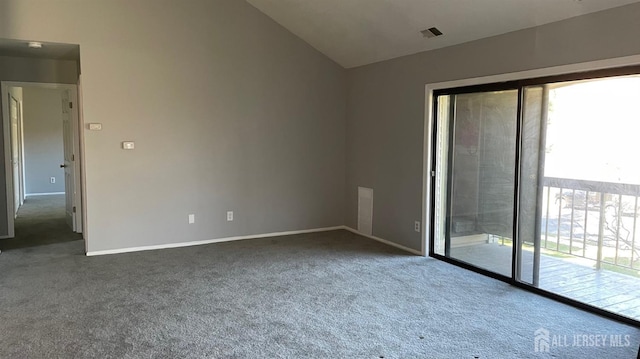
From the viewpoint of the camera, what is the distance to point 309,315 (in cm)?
354

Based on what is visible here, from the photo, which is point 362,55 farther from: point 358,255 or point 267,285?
point 267,285

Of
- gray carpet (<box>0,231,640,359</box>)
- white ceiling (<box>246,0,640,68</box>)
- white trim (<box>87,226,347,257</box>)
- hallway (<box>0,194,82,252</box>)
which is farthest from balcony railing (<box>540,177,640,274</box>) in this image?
hallway (<box>0,194,82,252</box>)

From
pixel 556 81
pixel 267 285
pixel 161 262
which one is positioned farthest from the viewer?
pixel 161 262

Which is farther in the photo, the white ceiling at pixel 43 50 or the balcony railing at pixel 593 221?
the white ceiling at pixel 43 50

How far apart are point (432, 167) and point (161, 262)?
10.5 feet

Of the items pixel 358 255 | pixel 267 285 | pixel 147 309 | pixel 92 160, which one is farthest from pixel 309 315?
pixel 92 160

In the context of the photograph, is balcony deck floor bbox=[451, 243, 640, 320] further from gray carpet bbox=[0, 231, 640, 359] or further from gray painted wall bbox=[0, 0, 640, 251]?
gray painted wall bbox=[0, 0, 640, 251]

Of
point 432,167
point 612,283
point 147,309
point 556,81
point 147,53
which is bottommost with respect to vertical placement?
point 147,309

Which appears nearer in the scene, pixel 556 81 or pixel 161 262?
pixel 556 81

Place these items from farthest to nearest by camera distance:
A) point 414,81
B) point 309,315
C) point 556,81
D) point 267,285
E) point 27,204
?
1. point 27,204
2. point 414,81
3. point 267,285
4. point 556,81
5. point 309,315

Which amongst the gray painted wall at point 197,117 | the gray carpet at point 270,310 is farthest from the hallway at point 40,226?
the gray painted wall at point 197,117

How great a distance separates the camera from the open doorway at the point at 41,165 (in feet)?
19.9

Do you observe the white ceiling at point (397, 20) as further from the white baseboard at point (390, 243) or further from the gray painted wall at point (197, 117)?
the white baseboard at point (390, 243)

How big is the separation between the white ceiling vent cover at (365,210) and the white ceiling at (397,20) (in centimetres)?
176
